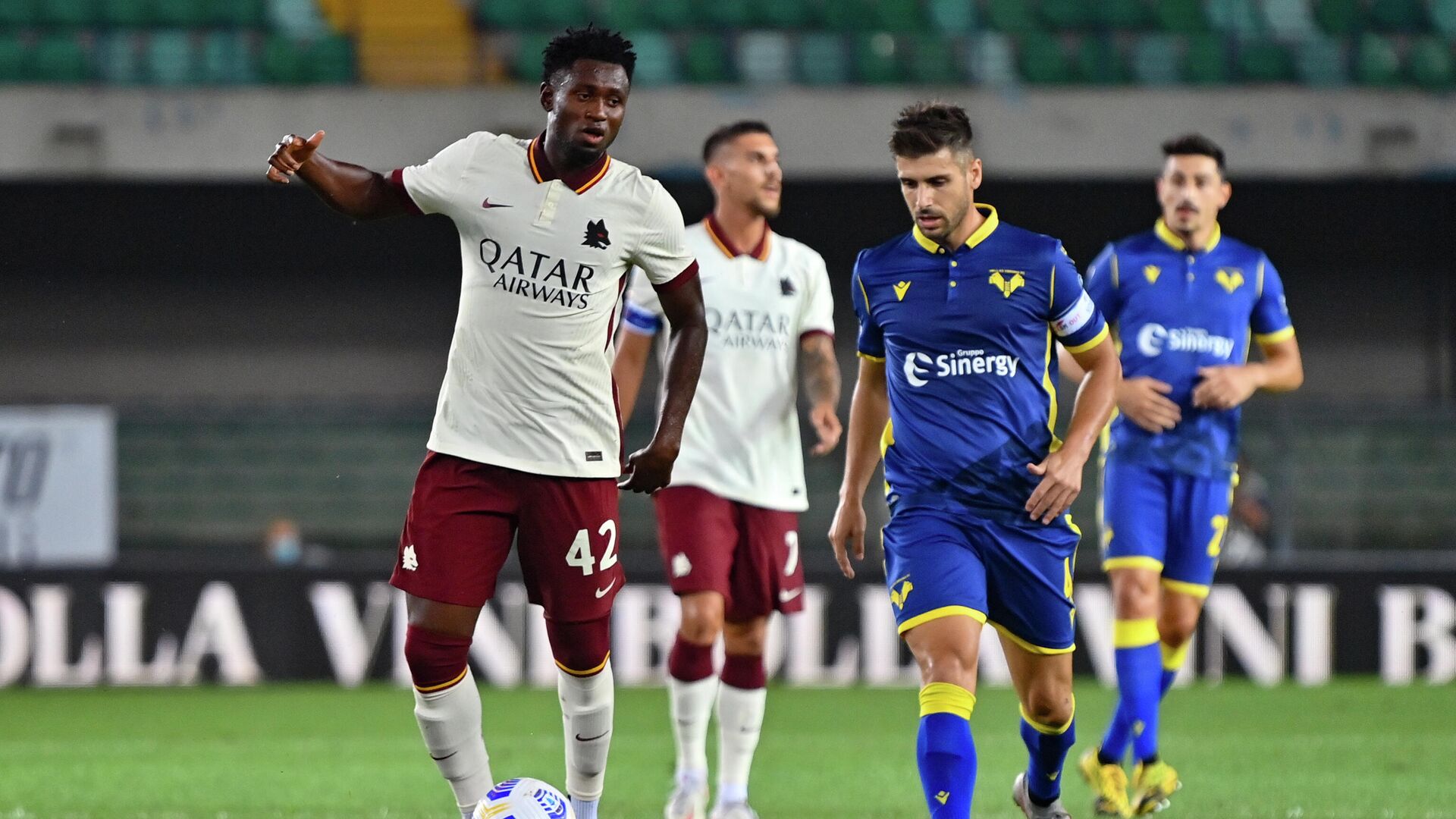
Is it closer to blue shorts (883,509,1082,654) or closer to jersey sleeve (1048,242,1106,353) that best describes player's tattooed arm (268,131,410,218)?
blue shorts (883,509,1082,654)

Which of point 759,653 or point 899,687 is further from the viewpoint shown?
point 899,687

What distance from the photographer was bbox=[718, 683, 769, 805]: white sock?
6.39 m

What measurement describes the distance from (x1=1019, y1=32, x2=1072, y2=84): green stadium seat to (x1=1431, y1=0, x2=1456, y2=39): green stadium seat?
3761 mm

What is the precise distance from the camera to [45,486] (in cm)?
1449

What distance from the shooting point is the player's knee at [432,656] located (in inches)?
190

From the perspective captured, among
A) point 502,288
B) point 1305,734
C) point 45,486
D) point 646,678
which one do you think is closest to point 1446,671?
point 1305,734

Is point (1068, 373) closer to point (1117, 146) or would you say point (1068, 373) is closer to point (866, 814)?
point (866, 814)

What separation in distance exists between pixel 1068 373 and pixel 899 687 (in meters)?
6.02

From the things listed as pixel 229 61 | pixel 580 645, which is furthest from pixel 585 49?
pixel 229 61

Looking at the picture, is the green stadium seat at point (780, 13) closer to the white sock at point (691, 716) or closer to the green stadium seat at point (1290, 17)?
the green stadium seat at point (1290, 17)

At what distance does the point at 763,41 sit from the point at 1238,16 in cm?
463

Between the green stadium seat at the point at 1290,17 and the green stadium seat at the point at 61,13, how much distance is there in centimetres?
1160

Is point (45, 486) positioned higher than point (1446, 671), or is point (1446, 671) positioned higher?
point (45, 486)

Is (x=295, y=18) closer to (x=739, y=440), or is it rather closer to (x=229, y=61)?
(x=229, y=61)
